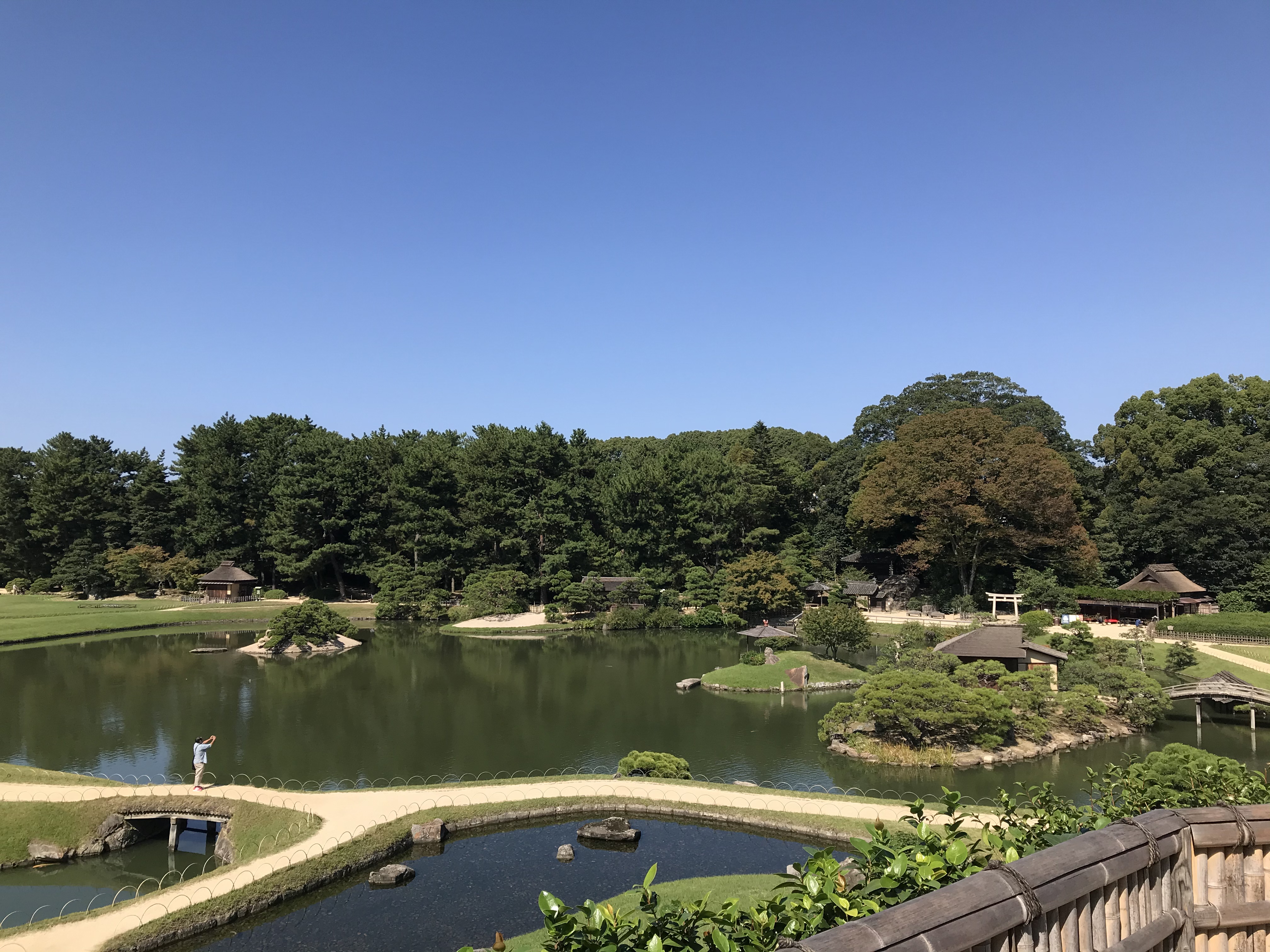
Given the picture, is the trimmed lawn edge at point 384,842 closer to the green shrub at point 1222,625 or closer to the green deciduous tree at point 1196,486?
the green shrub at point 1222,625

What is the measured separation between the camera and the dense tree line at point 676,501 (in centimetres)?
4075

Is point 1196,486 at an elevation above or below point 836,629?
above

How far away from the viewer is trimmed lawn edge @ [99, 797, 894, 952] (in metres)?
10.6

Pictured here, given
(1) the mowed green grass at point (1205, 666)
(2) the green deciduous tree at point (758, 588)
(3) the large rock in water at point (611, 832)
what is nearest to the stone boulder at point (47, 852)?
(3) the large rock in water at point (611, 832)

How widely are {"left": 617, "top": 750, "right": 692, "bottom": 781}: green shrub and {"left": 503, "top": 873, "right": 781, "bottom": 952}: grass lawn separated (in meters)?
4.98

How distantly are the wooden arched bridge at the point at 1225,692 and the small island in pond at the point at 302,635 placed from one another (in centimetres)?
3307

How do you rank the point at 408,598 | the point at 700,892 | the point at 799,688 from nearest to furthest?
the point at 700,892 < the point at 799,688 < the point at 408,598

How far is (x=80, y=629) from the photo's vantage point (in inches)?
1534

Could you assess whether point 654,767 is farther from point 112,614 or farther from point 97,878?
point 112,614

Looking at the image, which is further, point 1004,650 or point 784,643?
point 784,643

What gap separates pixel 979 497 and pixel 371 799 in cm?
3541

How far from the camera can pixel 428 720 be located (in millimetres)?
24234

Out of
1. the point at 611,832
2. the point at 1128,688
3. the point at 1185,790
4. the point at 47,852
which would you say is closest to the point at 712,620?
the point at 1128,688

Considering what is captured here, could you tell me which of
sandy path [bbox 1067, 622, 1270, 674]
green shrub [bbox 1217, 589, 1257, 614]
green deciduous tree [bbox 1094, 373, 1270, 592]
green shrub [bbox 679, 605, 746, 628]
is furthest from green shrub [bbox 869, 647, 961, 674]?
green deciduous tree [bbox 1094, 373, 1270, 592]
